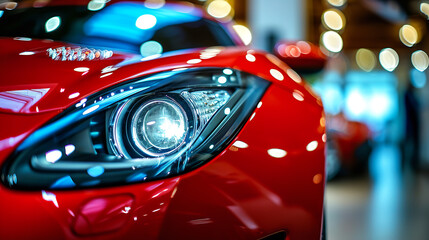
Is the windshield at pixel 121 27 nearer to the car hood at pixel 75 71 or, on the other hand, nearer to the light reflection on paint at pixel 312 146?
the car hood at pixel 75 71

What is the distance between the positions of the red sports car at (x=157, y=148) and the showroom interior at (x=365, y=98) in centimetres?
9

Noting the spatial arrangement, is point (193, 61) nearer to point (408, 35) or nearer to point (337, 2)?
point (337, 2)

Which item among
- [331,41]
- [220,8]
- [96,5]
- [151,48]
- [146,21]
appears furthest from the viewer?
[331,41]

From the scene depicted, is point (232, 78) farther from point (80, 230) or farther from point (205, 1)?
point (205, 1)

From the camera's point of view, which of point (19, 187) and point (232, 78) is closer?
point (19, 187)

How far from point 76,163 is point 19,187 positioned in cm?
10

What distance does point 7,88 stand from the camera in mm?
856

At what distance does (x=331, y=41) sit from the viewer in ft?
52.2

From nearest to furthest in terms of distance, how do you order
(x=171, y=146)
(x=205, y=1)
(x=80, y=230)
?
(x=80, y=230) < (x=171, y=146) < (x=205, y=1)

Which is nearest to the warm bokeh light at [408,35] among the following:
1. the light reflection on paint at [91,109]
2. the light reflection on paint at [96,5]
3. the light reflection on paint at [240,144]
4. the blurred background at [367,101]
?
the blurred background at [367,101]

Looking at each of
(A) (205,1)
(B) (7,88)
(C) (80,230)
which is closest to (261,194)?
(C) (80,230)

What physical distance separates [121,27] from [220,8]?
32.8 feet

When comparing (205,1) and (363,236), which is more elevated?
(205,1)

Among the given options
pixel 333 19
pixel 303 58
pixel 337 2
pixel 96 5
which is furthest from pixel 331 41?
pixel 96 5
